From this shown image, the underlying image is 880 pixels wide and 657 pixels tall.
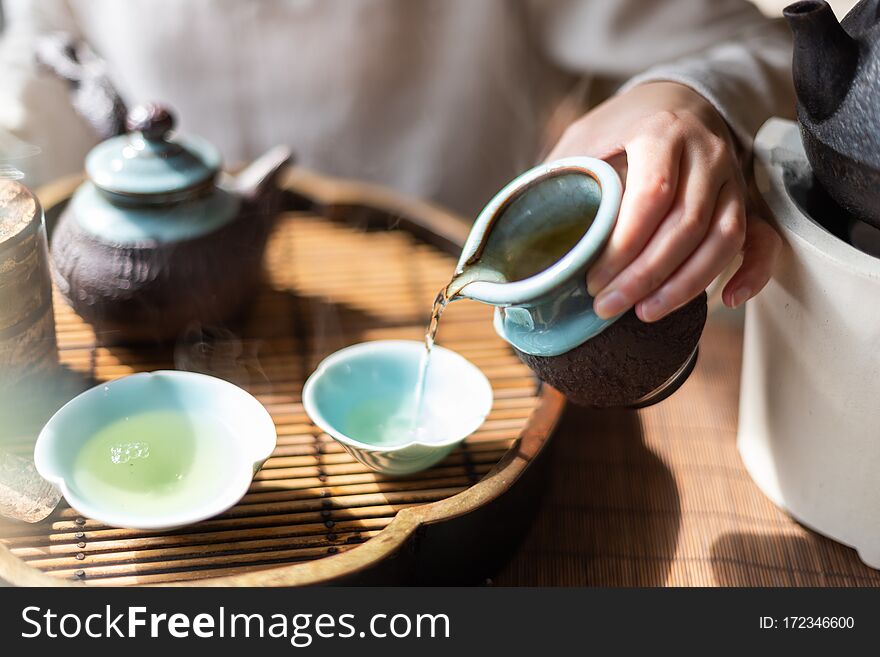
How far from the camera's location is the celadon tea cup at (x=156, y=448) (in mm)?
824

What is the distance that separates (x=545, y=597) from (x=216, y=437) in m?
0.39

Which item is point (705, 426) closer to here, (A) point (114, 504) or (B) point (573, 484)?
(B) point (573, 484)

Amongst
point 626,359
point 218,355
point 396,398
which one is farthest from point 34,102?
point 626,359

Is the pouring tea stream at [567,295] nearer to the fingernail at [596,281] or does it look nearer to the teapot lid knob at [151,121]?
the fingernail at [596,281]

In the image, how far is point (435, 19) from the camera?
154cm

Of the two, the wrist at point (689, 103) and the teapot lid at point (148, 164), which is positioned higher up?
the wrist at point (689, 103)

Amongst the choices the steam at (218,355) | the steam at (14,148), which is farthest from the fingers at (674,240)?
the steam at (14,148)

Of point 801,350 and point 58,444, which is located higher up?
point 801,350

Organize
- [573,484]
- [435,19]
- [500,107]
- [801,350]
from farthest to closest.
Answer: [500,107] → [435,19] → [573,484] → [801,350]

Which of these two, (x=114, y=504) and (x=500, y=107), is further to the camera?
(x=500, y=107)

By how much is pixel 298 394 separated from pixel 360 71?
72 centimetres

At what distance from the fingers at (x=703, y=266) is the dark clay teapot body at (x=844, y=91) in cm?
10

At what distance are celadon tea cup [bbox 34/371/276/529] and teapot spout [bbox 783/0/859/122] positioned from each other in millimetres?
627

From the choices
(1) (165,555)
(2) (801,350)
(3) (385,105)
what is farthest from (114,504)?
(3) (385,105)
